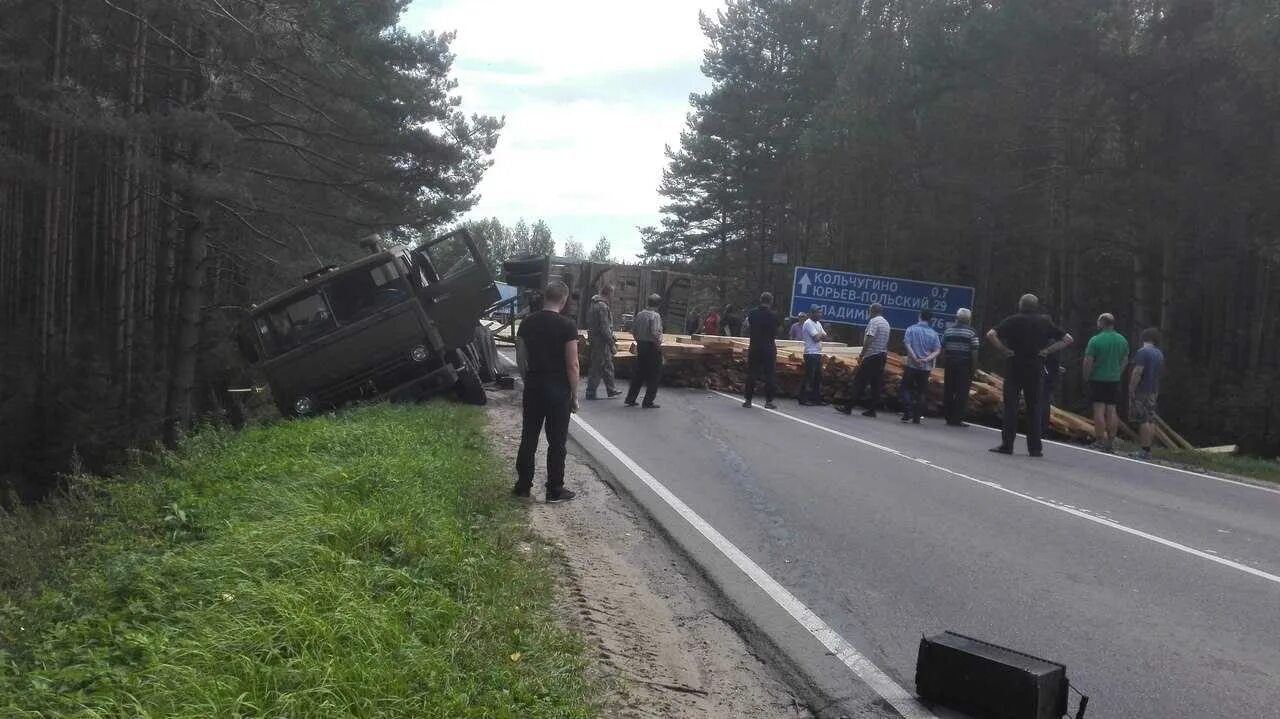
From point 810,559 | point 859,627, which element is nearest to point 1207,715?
point 859,627

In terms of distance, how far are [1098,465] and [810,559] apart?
762 cm

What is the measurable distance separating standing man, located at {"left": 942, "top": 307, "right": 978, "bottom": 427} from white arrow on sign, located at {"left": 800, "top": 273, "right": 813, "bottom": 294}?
22.7 feet

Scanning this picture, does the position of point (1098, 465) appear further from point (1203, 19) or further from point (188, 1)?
point (1203, 19)

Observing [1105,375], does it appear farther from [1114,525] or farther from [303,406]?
[303,406]

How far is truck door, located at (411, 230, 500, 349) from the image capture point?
16.3 meters

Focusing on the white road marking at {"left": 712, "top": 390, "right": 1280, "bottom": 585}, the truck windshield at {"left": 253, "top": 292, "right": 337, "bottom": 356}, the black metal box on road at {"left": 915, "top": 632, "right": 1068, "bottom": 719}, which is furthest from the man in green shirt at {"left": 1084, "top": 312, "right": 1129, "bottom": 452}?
the black metal box on road at {"left": 915, "top": 632, "right": 1068, "bottom": 719}

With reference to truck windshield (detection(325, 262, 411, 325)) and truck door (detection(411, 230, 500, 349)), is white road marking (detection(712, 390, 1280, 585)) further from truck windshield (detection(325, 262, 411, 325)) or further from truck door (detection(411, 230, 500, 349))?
truck windshield (detection(325, 262, 411, 325))

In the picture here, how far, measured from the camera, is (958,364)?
1870cm

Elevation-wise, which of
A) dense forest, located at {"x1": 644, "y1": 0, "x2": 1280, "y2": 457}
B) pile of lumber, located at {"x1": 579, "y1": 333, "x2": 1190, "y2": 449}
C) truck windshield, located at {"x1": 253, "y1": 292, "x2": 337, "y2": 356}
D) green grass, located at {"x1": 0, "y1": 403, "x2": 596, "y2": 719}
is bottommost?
green grass, located at {"x1": 0, "y1": 403, "x2": 596, "y2": 719}

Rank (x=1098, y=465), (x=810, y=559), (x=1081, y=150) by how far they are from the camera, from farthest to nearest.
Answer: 1. (x=1081, y=150)
2. (x=1098, y=465)
3. (x=810, y=559)

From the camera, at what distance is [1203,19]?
24391mm

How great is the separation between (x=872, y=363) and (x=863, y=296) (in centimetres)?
678

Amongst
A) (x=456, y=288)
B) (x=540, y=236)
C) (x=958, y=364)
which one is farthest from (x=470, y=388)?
(x=540, y=236)

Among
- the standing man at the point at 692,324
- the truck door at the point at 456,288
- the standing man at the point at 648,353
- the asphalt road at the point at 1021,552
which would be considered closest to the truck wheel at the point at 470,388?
the truck door at the point at 456,288
